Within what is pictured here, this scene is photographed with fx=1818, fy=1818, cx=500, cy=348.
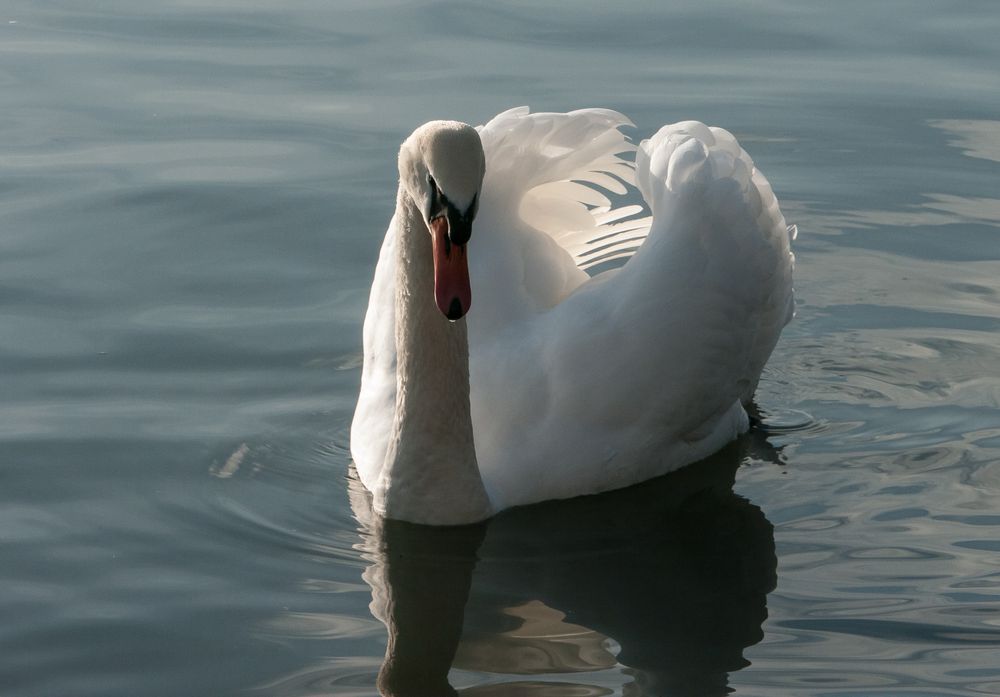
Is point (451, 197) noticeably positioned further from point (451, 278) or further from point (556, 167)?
point (556, 167)

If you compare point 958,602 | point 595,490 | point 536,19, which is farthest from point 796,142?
point 958,602

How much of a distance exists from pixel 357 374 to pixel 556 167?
1.43 m

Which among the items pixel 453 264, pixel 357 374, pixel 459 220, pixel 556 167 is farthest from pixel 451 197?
pixel 357 374

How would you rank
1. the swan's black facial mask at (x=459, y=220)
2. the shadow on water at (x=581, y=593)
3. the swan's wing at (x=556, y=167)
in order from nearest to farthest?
the shadow on water at (x=581, y=593) → the swan's black facial mask at (x=459, y=220) → the swan's wing at (x=556, y=167)

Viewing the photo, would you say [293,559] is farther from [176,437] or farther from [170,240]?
[170,240]

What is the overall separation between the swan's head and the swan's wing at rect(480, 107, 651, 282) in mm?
1365

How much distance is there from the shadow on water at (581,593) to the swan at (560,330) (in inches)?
5.2

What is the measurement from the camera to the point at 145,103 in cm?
1152

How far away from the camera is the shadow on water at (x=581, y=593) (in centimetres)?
582

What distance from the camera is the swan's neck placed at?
6617mm

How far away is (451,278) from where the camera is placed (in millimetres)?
5934

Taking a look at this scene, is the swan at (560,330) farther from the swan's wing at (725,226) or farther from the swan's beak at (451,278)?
the swan's beak at (451,278)

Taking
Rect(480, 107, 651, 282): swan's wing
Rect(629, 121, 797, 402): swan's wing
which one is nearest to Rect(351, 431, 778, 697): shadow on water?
Rect(629, 121, 797, 402): swan's wing

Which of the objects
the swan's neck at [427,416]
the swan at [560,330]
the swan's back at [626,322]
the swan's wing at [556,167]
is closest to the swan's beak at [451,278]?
the swan at [560,330]
